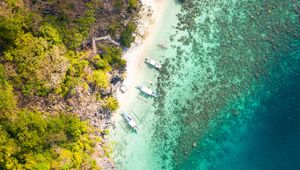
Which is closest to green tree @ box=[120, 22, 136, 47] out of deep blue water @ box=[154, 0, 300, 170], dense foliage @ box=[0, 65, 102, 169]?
deep blue water @ box=[154, 0, 300, 170]

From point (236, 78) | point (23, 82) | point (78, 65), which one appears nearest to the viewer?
point (23, 82)

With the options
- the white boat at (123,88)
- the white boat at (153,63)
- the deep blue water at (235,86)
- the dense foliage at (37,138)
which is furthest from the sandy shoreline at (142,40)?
the dense foliage at (37,138)

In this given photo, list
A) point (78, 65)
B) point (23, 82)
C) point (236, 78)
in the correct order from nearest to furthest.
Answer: point (23, 82), point (78, 65), point (236, 78)

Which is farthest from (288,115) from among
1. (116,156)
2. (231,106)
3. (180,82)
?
(116,156)

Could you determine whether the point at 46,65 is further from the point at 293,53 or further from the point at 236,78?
the point at 293,53

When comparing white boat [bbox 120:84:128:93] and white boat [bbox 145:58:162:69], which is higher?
white boat [bbox 145:58:162:69]

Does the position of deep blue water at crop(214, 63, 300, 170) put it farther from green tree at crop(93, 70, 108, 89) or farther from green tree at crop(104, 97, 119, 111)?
green tree at crop(93, 70, 108, 89)
